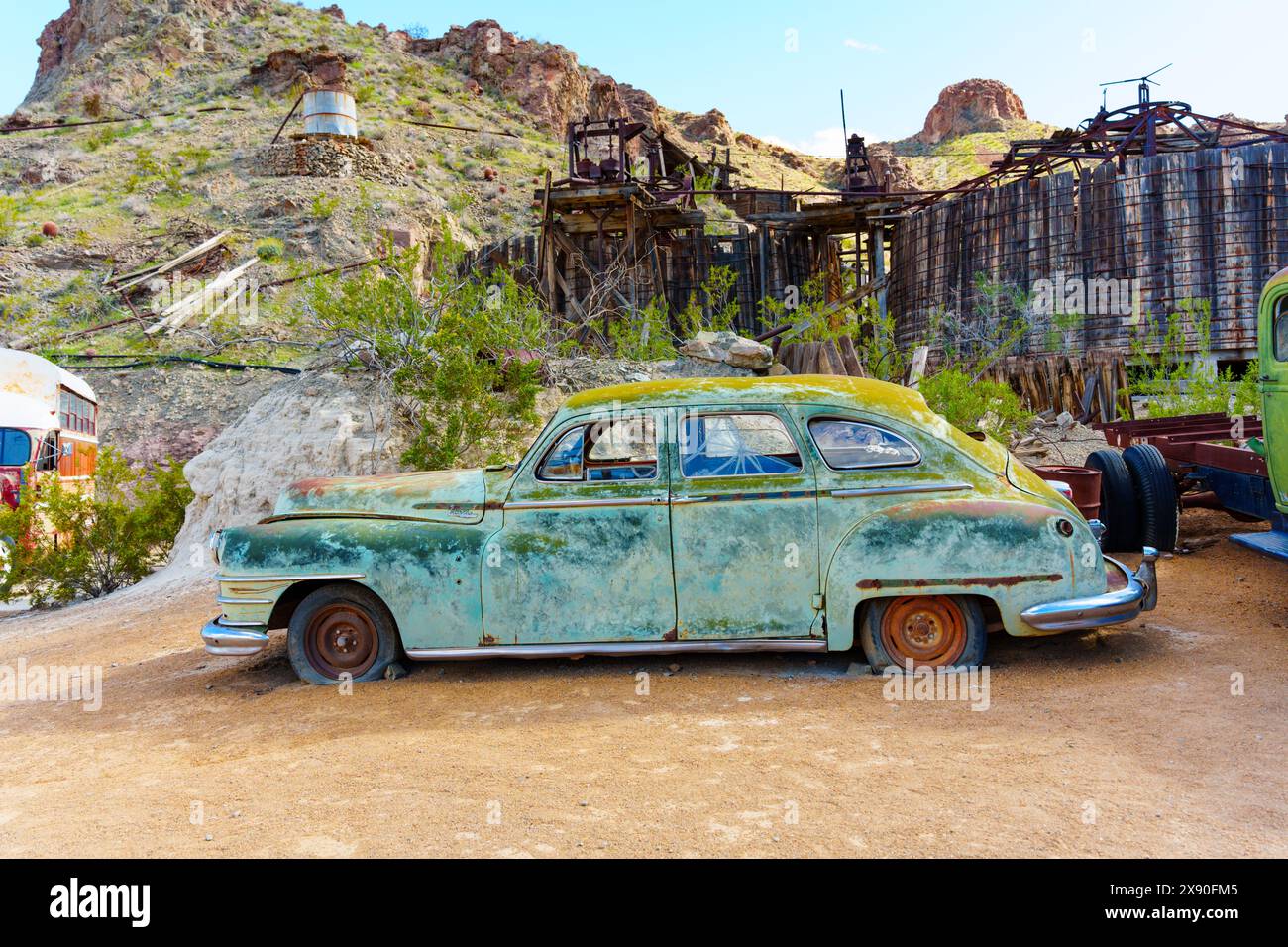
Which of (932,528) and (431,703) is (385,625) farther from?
(932,528)

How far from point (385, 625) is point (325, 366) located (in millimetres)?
5781

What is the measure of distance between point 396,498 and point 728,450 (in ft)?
6.10

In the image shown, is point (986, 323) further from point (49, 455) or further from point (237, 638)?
point (237, 638)

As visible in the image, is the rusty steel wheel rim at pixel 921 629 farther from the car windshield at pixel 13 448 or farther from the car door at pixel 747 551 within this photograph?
the car windshield at pixel 13 448

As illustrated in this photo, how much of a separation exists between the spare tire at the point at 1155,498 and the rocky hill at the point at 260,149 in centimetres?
727

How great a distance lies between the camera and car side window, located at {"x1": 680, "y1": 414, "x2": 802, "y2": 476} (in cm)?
Result: 494

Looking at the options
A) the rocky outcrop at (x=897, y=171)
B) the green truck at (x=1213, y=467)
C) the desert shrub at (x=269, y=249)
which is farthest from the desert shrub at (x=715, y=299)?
the rocky outcrop at (x=897, y=171)

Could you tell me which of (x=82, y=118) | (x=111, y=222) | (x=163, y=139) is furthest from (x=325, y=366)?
(x=82, y=118)

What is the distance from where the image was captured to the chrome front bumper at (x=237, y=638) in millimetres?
5109

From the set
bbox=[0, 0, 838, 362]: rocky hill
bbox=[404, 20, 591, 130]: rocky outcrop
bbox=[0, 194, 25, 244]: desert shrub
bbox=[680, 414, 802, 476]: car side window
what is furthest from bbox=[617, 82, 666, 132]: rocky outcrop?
bbox=[680, 414, 802, 476]: car side window

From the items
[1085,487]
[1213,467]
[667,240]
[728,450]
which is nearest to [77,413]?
[667,240]

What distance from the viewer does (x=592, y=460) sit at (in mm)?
5266

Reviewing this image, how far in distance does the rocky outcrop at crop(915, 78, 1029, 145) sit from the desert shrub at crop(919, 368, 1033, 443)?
195 ft

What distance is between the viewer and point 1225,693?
14.5ft
